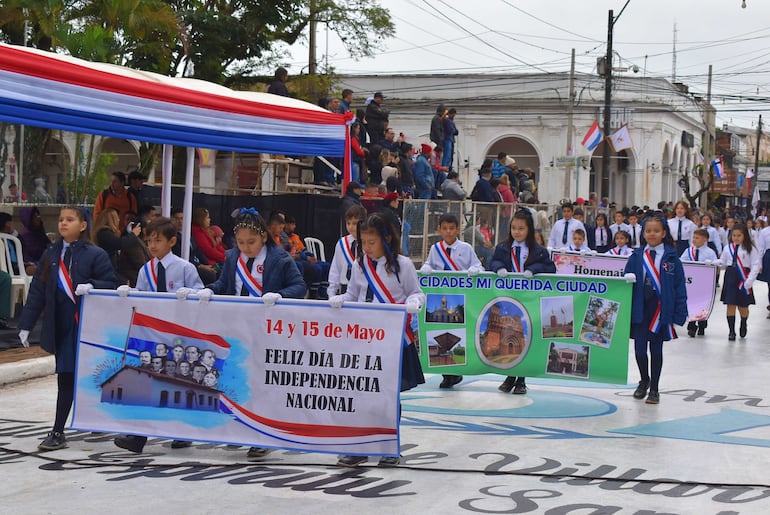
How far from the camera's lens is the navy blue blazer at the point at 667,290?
10.2 m

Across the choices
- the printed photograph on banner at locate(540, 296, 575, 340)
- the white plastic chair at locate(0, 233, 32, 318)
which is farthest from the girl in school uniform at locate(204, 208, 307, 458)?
the white plastic chair at locate(0, 233, 32, 318)

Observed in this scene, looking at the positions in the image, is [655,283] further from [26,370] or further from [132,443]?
[26,370]

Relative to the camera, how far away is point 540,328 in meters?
10.2

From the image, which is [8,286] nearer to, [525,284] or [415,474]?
[525,284]

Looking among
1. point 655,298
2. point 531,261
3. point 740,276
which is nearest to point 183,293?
point 531,261

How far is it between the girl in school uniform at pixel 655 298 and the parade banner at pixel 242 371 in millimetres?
3926

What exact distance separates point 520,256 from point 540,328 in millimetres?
890

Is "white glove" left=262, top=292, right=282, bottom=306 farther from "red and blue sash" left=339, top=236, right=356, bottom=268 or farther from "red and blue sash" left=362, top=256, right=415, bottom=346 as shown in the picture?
"red and blue sash" left=339, top=236, right=356, bottom=268

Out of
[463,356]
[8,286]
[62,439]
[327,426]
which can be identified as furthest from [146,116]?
[327,426]

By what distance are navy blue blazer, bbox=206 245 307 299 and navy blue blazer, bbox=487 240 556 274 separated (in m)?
3.10

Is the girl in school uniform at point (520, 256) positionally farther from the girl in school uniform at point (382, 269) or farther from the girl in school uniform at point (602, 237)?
the girl in school uniform at point (602, 237)

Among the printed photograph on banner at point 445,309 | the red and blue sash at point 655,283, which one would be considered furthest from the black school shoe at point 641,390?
the printed photograph on banner at point 445,309

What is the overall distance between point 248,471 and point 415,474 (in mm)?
1062

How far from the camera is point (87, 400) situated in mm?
7547
